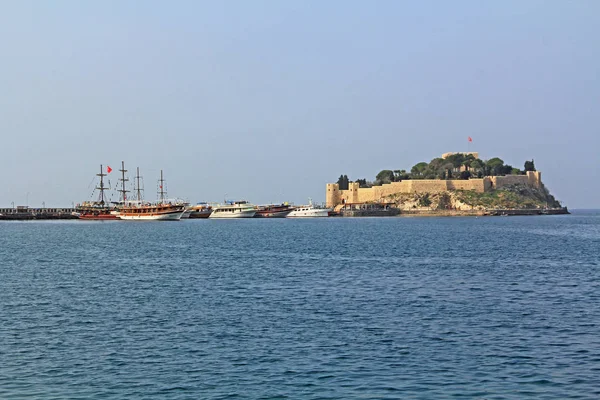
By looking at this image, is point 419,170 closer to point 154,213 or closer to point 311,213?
point 311,213

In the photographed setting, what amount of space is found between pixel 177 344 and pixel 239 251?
30.5m

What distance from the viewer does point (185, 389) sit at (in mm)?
13297

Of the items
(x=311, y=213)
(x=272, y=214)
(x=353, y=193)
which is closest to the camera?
(x=311, y=213)

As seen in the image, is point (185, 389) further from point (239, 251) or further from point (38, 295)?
point (239, 251)

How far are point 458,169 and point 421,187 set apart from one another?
58.1 ft

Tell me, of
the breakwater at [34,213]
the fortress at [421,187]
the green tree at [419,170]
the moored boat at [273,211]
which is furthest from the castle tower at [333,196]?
the breakwater at [34,213]

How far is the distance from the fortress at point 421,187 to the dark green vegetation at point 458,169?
11.9 ft

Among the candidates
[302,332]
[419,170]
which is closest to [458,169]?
[419,170]

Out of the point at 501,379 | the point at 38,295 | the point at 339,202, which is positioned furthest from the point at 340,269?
the point at 339,202

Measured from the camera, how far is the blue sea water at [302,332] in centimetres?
1352

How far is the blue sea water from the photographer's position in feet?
44.3

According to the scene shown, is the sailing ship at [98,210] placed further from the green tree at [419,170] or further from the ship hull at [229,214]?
→ the green tree at [419,170]

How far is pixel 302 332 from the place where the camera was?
1809cm

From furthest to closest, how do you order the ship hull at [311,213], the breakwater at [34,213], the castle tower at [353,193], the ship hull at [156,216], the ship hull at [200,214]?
the castle tower at [353,193] < the ship hull at [311,213] < the ship hull at [200,214] < the breakwater at [34,213] < the ship hull at [156,216]
